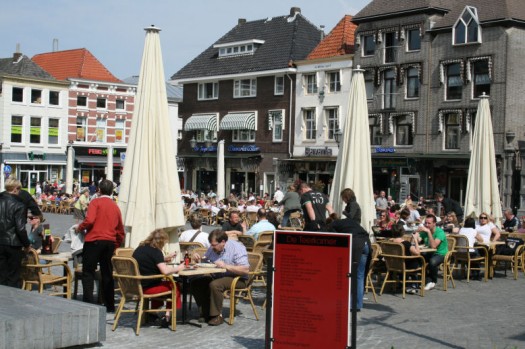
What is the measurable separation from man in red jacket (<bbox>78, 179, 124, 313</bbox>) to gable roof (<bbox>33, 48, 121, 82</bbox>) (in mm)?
52987

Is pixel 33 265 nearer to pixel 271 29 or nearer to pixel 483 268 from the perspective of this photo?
pixel 483 268

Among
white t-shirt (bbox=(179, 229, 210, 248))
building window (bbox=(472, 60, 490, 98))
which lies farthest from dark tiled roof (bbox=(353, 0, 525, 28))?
white t-shirt (bbox=(179, 229, 210, 248))

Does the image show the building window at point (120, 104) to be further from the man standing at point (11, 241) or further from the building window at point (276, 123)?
the man standing at point (11, 241)

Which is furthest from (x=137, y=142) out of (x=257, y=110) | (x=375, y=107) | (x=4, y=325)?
(x=257, y=110)

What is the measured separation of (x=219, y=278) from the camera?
1079 cm

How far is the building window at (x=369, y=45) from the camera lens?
44.6 meters

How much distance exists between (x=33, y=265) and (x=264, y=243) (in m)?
4.28

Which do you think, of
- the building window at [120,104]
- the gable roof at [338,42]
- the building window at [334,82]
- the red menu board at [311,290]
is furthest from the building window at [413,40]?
the red menu board at [311,290]

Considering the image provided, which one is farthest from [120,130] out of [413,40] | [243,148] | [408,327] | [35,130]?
[408,327]

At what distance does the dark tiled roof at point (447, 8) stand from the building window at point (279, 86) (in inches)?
270

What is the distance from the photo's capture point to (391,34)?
43844 millimetres

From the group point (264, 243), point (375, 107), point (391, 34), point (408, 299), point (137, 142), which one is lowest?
point (408, 299)

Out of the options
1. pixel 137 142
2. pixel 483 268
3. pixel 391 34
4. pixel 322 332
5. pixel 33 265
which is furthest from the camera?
pixel 391 34

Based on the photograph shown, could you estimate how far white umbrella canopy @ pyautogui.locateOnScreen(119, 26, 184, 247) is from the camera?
38.8 ft
